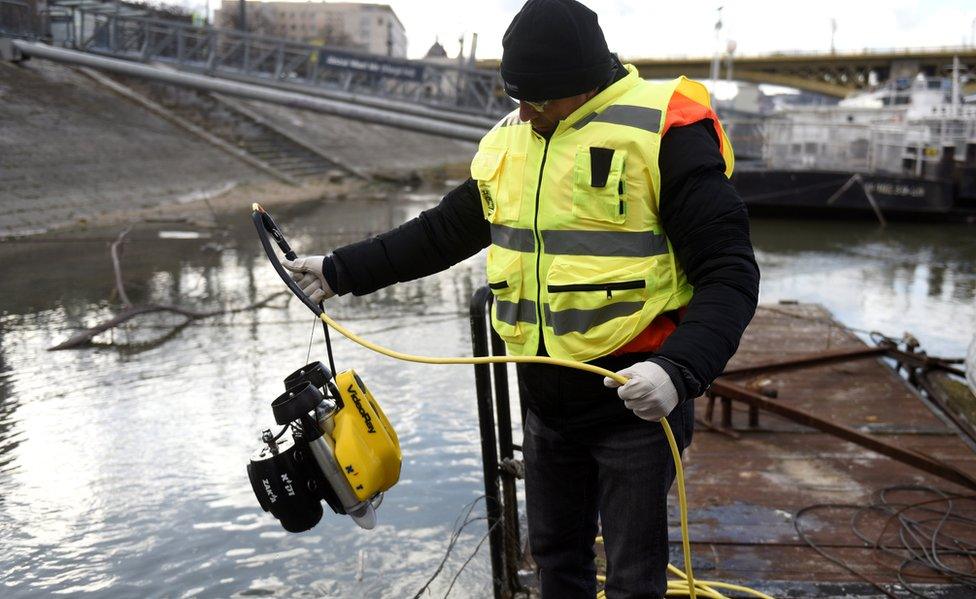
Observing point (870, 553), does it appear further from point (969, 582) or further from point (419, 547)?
point (419, 547)

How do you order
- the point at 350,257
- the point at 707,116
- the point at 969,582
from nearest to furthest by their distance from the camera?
the point at 707,116
the point at 350,257
the point at 969,582

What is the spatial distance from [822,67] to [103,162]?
242 feet

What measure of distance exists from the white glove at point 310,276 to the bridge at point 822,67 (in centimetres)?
7041

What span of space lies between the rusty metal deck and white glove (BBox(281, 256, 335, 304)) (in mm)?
1788

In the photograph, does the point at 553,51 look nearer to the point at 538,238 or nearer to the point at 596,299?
the point at 538,238

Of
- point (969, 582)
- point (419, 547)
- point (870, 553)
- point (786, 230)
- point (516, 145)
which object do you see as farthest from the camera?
point (786, 230)

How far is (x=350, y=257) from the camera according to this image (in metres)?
2.75

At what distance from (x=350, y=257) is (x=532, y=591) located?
1421mm

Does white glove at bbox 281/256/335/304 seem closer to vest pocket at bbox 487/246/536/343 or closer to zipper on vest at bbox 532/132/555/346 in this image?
vest pocket at bbox 487/246/536/343

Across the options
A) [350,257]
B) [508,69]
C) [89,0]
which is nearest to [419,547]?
[350,257]

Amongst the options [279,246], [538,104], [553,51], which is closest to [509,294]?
[538,104]

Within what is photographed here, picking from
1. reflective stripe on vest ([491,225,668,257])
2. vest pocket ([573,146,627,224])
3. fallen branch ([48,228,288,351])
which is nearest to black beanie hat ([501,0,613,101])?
vest pocket ([573,146,627,224])

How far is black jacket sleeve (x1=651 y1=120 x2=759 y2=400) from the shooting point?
2.04 metres

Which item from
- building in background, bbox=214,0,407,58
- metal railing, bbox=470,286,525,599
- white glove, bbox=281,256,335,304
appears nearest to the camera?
white glove, bbox=281,256,335,304
